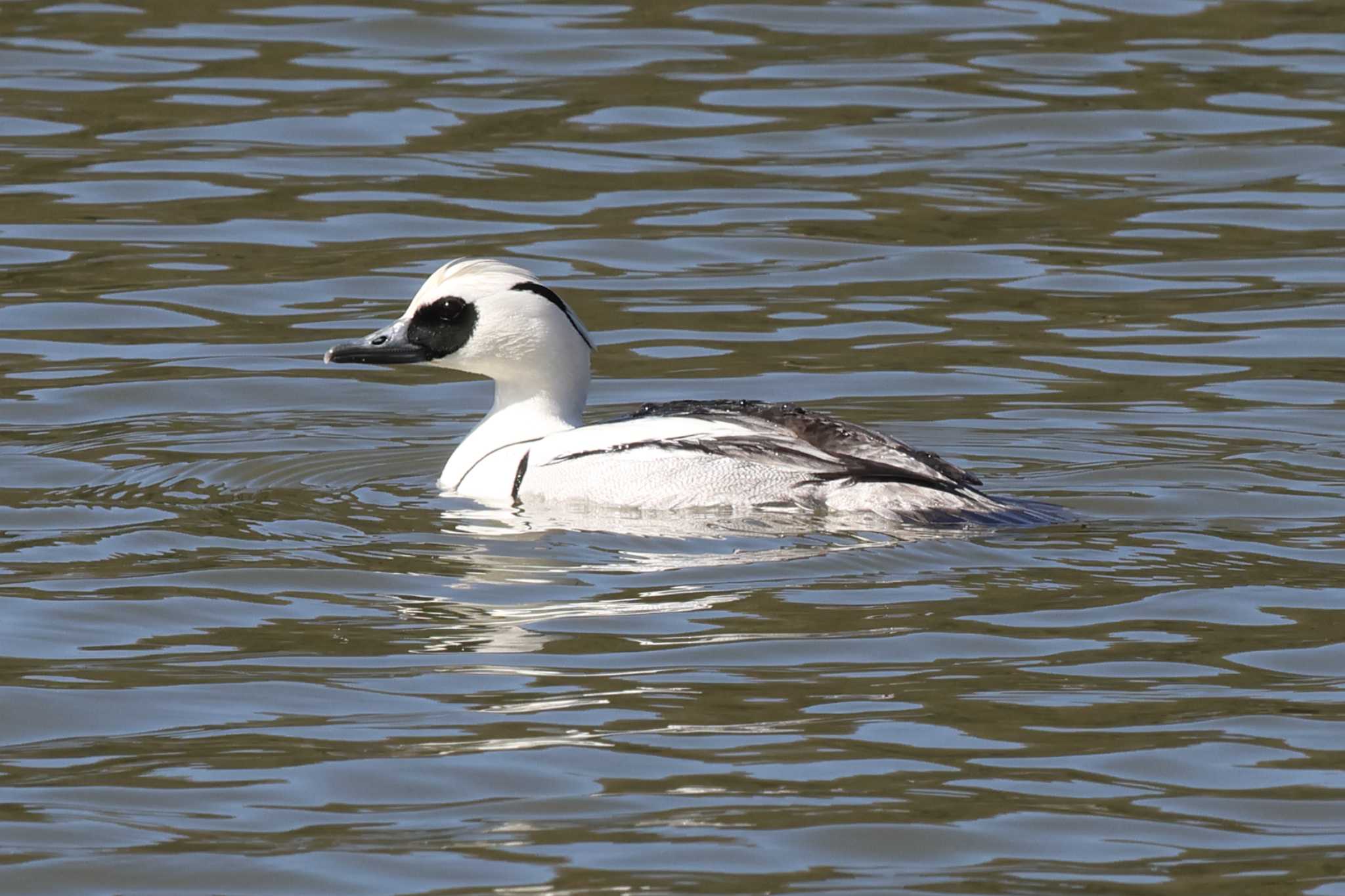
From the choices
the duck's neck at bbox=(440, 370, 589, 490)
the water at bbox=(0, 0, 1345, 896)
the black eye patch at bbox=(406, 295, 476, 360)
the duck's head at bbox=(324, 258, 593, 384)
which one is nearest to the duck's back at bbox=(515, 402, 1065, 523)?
the water at bbox=(0, 0, 1345, 896)

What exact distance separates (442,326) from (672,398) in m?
1.86

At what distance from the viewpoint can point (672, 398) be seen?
11.8 meters

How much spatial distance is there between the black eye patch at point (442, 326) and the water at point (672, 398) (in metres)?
0.60

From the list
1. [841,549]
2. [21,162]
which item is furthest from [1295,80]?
[841,549]

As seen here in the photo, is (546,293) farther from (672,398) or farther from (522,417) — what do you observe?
(672,398)

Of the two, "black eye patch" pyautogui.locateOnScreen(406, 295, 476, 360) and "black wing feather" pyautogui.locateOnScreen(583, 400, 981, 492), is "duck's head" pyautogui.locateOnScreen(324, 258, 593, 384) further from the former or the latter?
"black wing feather" pyautogui.locateOnScreen(583, 400, 981, 492)

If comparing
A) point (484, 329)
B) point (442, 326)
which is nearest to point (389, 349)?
point (442, 326)

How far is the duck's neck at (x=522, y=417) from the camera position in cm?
1018

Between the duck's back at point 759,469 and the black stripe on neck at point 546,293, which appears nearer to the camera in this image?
the duck's back at point 759,469

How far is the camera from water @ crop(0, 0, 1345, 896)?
239 inches

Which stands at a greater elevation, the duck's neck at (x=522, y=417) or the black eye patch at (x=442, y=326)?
the black eye patch at (x=442, y=326)

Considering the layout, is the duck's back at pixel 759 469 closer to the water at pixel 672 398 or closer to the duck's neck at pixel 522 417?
the water at pixel 672 398

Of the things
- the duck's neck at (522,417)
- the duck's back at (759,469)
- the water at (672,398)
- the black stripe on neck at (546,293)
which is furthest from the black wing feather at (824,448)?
the black stripe on neck at (546,293)

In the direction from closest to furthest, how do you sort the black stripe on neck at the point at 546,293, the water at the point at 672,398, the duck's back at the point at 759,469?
the water at the point at 672,398
the duck's back at the point at 759,469
the black stripe on neck at the point at 546,293
